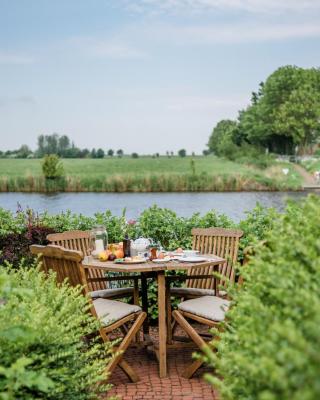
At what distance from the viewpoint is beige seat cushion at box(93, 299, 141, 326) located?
4859 mm

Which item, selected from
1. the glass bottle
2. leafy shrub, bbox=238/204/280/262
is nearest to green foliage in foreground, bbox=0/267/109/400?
the glass bottle

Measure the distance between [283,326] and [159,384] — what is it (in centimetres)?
290

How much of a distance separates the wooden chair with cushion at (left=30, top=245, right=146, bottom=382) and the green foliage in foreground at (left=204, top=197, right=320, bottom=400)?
1.61m

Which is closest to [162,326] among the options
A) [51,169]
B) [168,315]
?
[168,315]

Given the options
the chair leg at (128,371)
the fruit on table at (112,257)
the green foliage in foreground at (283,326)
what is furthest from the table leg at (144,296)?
the green foliage in foreground at (283,326)

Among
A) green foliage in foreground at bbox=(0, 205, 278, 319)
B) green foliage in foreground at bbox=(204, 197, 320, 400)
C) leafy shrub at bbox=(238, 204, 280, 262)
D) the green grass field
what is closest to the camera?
green foliage in foreground at bbox=(204, 197, 320, 400)

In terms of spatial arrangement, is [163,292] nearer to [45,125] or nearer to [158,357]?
[158,357]

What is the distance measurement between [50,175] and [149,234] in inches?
1176

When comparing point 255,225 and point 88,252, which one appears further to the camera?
point 255,225

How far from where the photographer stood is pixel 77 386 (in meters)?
3.49

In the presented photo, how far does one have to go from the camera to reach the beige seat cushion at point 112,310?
4859 mm

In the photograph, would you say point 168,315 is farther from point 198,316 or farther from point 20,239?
point 20,239

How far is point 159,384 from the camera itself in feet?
16.1

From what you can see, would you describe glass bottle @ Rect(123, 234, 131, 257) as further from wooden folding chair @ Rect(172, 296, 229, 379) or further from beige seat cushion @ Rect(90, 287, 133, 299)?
wooden folding chair @ Rect(172, 296, 229, 379)
